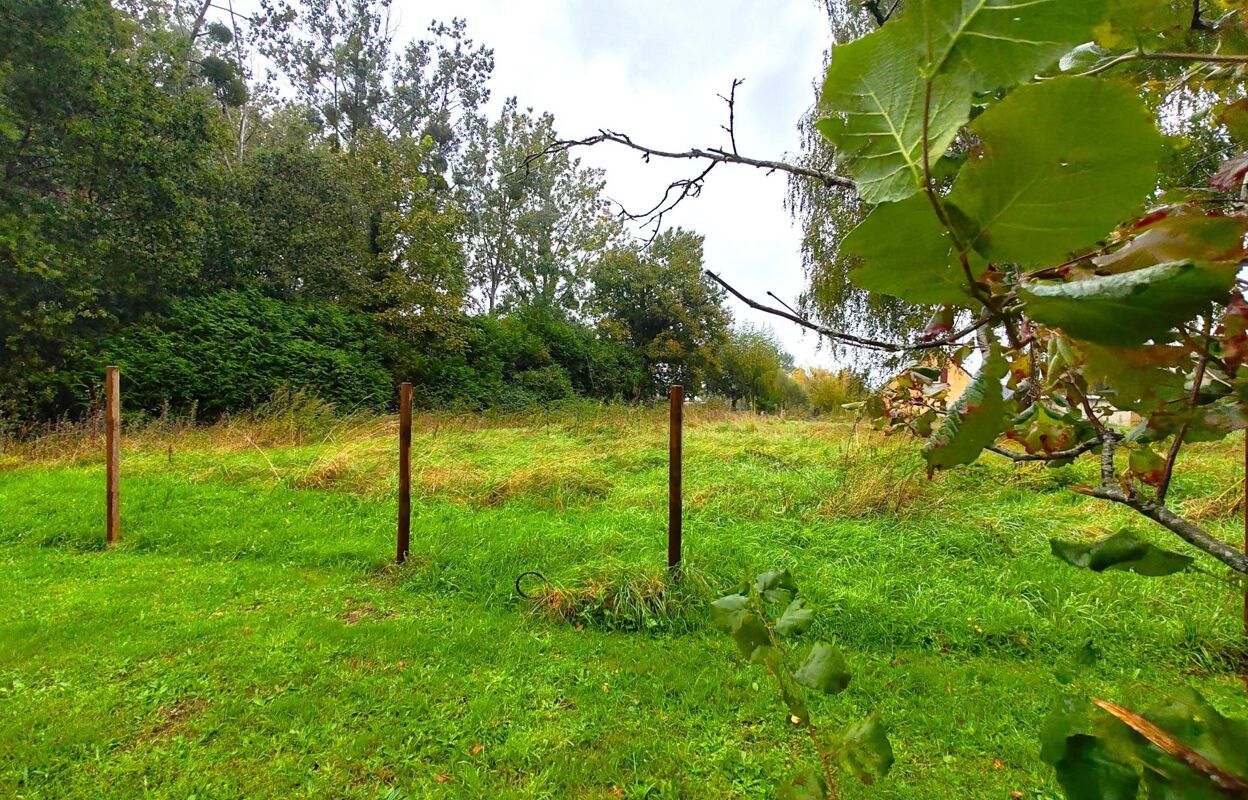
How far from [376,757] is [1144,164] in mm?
2114

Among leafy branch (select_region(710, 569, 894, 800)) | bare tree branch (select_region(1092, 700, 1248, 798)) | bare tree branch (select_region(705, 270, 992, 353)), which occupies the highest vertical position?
bare tree branch (select_region(705, 270, 992, 353))

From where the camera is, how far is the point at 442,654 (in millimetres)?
2275

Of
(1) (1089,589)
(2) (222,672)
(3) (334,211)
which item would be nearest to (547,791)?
(2) (222,672)

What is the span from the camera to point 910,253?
0.21 metres

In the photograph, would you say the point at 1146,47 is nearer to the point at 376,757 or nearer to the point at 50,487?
the point at 376,757

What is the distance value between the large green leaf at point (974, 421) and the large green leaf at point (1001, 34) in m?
0.15

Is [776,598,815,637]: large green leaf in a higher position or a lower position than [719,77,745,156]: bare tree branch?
lower

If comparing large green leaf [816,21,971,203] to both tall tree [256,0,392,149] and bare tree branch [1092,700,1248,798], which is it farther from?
tall tree [256,0,392,149]

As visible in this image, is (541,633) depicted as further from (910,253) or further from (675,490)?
(910,253)

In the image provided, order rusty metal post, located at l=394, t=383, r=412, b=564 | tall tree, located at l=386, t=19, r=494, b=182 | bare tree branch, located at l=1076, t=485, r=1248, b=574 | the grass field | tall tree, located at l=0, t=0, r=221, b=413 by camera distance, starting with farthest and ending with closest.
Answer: tall tree, located at l=386, t=19, r=494, b=182
tall tree, located at l=0, t=0, r=221, b=413
rusty metal post, located at l=394, t=383, r=412, b=564
the grass field
bare tree branch, located at l=1076, t=485, r=1248, b=574

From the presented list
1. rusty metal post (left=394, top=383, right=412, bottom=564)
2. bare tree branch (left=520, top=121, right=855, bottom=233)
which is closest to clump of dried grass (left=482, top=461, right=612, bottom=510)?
rusty metal post (left=394, top=383, right=412, bottom=564)

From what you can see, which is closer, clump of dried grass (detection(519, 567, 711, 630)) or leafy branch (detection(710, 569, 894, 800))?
leafy branch (detection(710, 569, 894, 800))

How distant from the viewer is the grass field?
1.63m

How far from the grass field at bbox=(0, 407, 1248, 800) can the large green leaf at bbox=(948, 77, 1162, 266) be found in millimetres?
187
